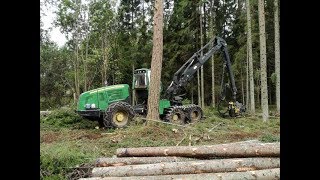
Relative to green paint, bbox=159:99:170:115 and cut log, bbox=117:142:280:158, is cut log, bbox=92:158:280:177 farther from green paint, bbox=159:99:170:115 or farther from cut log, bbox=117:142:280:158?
green paint, bbox=159:99:170:115

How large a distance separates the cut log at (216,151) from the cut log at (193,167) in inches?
5.9

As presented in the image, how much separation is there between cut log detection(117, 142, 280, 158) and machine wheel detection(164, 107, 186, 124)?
7.06m

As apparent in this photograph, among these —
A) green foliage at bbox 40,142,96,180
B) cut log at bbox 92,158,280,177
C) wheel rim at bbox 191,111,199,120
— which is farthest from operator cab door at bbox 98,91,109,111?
cut log at bbox 92,158,280,177

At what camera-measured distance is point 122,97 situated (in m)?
11.8

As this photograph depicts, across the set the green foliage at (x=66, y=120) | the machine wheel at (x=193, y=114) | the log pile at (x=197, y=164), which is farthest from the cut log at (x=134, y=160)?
the machine wheel at (x=193, y=114)

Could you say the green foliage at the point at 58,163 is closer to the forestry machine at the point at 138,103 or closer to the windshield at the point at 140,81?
the forestry machine at the point at 138,103

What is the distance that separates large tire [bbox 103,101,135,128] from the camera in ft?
35.1

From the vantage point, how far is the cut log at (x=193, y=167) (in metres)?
4.59
